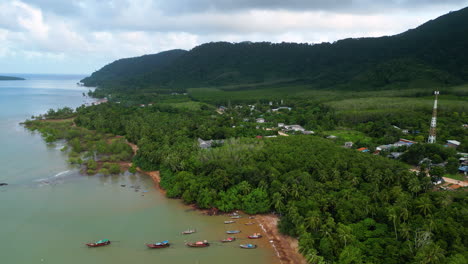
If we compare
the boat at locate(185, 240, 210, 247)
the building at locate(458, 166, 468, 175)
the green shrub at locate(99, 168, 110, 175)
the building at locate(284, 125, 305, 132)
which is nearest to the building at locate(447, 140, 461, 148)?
the building at locate(458, 166, 468, 175)

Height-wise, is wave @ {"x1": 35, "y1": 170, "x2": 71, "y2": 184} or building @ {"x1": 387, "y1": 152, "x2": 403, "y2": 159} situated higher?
building @ {"x1": 387, "y1": 152, "x2": 403, "y2": 159}

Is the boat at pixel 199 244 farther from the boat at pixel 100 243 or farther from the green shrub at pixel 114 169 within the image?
the green shrub at pixel 114 169

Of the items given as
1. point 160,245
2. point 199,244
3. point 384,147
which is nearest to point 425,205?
point 199,244

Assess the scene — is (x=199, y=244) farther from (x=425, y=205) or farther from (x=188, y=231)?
(x=425, y=205)

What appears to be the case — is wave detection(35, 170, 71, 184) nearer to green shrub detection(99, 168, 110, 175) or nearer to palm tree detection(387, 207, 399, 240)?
green shrub detection(99, 168, 110, 175)

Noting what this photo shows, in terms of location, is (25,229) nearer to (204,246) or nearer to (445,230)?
(204,246)
